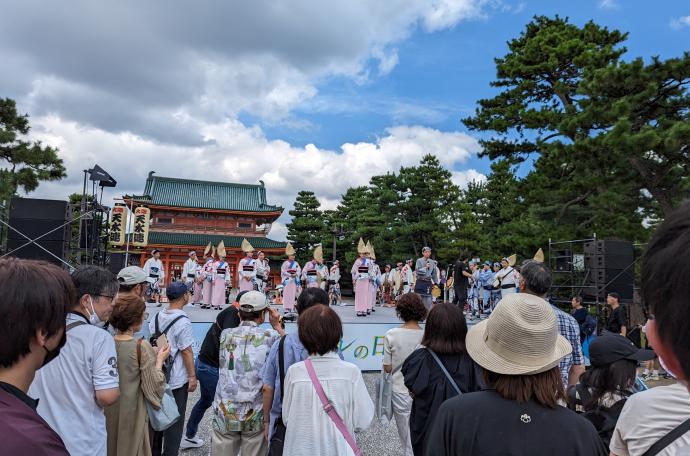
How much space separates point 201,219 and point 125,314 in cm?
2997

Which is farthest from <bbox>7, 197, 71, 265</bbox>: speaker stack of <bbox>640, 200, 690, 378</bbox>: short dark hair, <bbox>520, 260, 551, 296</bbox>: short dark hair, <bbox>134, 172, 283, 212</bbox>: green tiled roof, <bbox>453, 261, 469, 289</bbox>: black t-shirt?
<bbox>134, 172, 283, 212</bbox>: green tiled roof

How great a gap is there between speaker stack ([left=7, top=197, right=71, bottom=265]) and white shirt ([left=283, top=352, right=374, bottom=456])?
23.4ft

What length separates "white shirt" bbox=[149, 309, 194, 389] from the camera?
3.49 metres

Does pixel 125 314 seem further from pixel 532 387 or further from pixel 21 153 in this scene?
pixel 21 153

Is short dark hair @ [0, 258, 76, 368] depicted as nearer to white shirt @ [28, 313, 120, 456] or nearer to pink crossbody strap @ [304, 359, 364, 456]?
white shirt @ [28, 313, 120, 456]

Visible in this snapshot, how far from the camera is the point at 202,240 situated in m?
29.1

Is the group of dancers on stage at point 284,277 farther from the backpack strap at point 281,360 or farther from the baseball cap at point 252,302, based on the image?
the backpack strap at point 281,360

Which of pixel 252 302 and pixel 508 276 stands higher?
pixel 252 302

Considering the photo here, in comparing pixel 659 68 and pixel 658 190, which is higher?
pixel 659 68

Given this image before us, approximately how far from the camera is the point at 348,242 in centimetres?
3002

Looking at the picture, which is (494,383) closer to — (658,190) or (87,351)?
(87,351)

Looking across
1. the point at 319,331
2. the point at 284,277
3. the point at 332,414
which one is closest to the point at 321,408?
the point at 332,414

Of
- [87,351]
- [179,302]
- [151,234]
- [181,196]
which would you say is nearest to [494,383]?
[87,351]

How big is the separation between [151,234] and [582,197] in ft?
83.5
